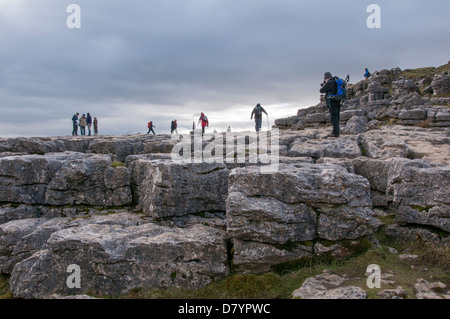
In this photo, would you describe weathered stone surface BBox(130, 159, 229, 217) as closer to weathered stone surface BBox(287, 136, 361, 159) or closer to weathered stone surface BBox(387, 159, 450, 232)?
weathered stone surface BBox(387, 159, 450, 232)

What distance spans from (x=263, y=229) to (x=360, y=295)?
3.34 m

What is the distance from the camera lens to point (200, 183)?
13.3 meters

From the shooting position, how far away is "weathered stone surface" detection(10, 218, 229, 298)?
32.3ft

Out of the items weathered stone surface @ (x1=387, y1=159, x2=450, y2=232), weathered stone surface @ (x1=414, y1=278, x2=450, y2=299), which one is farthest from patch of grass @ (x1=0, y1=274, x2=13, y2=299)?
weathered stone surface @ (x1=387, y1=159, x2=450, y2=232)

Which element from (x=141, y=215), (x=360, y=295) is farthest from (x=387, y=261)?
(x=141, y=215)

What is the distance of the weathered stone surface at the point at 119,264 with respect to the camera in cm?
984

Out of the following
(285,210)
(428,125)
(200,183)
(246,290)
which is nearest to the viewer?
(246,290)

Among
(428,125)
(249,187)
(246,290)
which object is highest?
(428,125)

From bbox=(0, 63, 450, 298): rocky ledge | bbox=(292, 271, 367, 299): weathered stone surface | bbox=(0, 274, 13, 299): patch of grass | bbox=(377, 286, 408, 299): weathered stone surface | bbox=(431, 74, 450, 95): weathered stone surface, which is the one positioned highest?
bbox=(431, 74, 450, 95): weathered stone surface

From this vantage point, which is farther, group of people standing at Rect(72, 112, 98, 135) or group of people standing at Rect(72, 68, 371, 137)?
group of people standing at Rect(72, 112, 98, 135)

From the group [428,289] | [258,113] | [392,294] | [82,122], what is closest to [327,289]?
[392,294]

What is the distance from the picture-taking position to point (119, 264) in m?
9.95
